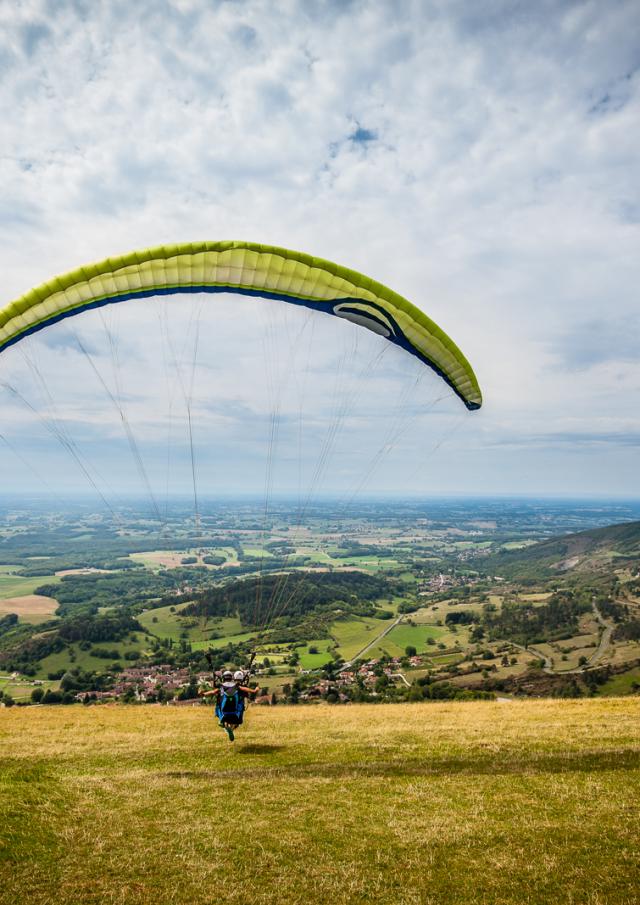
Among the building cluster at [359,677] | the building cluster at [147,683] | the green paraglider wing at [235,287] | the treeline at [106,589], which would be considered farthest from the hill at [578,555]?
the green paraglider wing at [235,287]

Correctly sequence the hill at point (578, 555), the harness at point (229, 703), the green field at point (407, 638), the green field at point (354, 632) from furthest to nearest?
the hill at point (578, 555) < the green field at point (407, 638) < the green field at point (354, 632) < the harness at point (229, 703)

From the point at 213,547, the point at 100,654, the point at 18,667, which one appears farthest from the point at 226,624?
the point at 213,547

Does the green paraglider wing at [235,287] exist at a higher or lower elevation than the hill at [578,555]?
higher

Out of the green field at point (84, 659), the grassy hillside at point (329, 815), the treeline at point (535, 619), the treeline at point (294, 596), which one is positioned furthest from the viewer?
the treeline at point (535, 619)

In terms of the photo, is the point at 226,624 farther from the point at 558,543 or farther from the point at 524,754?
the point at 558,543

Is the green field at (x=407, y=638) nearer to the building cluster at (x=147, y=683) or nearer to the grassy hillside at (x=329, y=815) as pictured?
the building cluster at (x=147, y=683)

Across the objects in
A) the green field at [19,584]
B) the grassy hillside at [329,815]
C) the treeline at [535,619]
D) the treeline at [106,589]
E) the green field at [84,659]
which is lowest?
the green field at [19,584]

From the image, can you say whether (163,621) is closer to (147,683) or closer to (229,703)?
(147,683)
